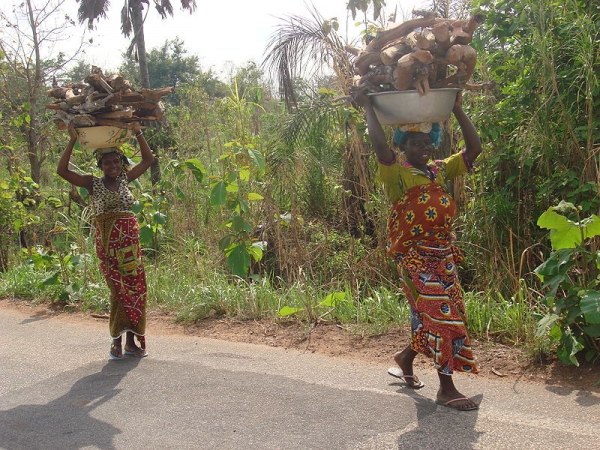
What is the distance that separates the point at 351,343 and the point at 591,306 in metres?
1.94

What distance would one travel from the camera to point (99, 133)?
4.62 meters

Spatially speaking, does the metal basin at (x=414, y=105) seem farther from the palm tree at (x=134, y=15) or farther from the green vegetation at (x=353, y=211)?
the palm tree at (x=134, y=15)

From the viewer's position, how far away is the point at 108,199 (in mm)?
4957

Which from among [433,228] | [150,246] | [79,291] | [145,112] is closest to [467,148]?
[433,228]

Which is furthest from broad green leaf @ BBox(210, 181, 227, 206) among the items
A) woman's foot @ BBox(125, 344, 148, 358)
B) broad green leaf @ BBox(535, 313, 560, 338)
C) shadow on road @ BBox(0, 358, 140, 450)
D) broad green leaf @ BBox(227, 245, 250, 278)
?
broad green leaf @ BBox(535, 313, 560, 338)

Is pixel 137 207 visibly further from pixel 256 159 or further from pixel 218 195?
pixel 256 159

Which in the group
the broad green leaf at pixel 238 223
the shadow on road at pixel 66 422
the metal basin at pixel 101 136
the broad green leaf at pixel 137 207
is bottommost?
the shadow on road at pixel 66 422

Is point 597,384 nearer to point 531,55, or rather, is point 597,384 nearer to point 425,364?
point 425,364

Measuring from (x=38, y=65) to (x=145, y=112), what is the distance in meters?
5.65

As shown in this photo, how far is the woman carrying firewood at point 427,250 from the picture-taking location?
362cm

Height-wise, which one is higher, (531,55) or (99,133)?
(531,55)

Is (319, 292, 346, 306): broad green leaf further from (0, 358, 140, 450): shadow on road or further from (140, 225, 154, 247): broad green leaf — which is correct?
(140, 225, 154, 247): broad green leaf

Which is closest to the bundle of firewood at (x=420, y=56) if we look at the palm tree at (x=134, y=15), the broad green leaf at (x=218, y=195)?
the broad green leaf at (x=218, y=195)

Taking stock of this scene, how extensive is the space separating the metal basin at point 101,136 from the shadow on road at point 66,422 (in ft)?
5.55
